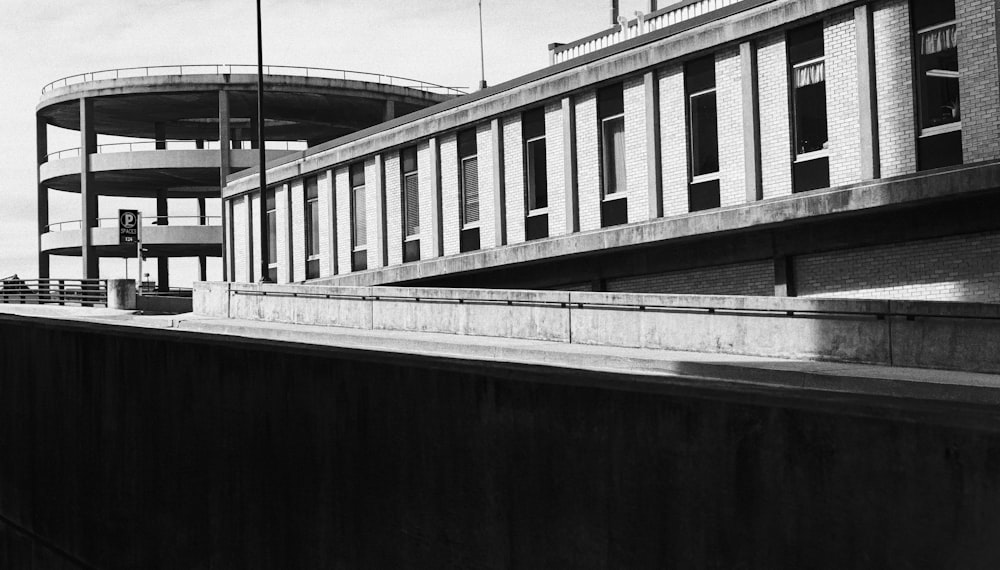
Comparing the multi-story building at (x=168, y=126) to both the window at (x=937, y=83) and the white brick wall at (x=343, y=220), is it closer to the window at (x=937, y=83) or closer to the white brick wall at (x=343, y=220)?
the white brick wall at (x=343, y=220)

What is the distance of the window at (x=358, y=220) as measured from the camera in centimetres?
3647

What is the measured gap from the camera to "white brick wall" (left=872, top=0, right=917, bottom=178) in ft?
65.5

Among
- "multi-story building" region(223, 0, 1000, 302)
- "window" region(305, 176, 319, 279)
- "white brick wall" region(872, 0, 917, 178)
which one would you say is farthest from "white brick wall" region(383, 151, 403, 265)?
"white brick wall" region(872, 0, 917, 178)

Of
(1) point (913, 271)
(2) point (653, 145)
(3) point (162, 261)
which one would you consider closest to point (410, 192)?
(2) point (653, 145)

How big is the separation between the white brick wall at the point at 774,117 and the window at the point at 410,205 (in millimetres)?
13922

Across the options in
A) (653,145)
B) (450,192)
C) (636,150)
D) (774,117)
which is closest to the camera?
(774,117)

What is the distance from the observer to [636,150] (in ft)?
84.2

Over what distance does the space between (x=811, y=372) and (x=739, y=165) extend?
996 cm

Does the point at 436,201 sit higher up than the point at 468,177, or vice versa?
the point at 468,177

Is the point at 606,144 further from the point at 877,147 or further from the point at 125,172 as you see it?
the point at 125,172

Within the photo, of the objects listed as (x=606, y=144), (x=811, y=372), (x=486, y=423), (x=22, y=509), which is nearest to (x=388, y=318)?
(x=606, y=144)

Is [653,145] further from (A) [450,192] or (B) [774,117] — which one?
(A) [450,192]

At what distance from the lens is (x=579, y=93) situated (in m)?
27.3

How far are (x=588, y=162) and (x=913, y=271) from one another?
9.38 meters
